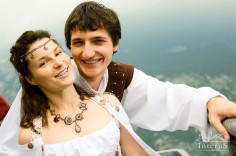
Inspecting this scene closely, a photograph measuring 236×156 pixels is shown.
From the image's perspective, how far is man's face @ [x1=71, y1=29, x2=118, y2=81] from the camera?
1770 millimetres

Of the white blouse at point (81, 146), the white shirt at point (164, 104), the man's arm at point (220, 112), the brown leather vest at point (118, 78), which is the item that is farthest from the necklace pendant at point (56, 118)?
the man's arm at point (220, 112)

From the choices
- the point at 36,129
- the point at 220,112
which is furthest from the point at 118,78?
the point at 220,112

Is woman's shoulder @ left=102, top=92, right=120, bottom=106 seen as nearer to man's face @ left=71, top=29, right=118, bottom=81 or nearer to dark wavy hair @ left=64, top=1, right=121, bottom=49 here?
man's face @ left=71, top=29, right=118, bottom=81

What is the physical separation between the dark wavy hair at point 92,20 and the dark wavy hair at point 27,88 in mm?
163

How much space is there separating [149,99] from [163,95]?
10 cm

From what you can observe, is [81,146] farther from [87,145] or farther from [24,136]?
[24,136]

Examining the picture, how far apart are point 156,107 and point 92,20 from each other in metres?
0.64

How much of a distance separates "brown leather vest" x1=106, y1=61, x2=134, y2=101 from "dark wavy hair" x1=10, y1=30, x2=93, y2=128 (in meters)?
0.44

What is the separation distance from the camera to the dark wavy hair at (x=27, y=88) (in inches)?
64.2

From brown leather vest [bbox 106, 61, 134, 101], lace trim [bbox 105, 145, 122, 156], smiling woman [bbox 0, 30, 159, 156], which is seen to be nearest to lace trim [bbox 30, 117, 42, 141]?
smiling woman [bbox 0, 30, 159, 156]

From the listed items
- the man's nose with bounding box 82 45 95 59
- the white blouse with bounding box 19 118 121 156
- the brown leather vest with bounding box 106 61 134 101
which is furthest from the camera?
the brown leather vest with bounding box 106 61 134 101

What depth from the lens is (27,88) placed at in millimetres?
1722

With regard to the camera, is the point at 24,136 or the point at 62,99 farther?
the point at 62,99

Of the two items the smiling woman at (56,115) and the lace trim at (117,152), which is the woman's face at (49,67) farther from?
the lace trim at (117,152)
